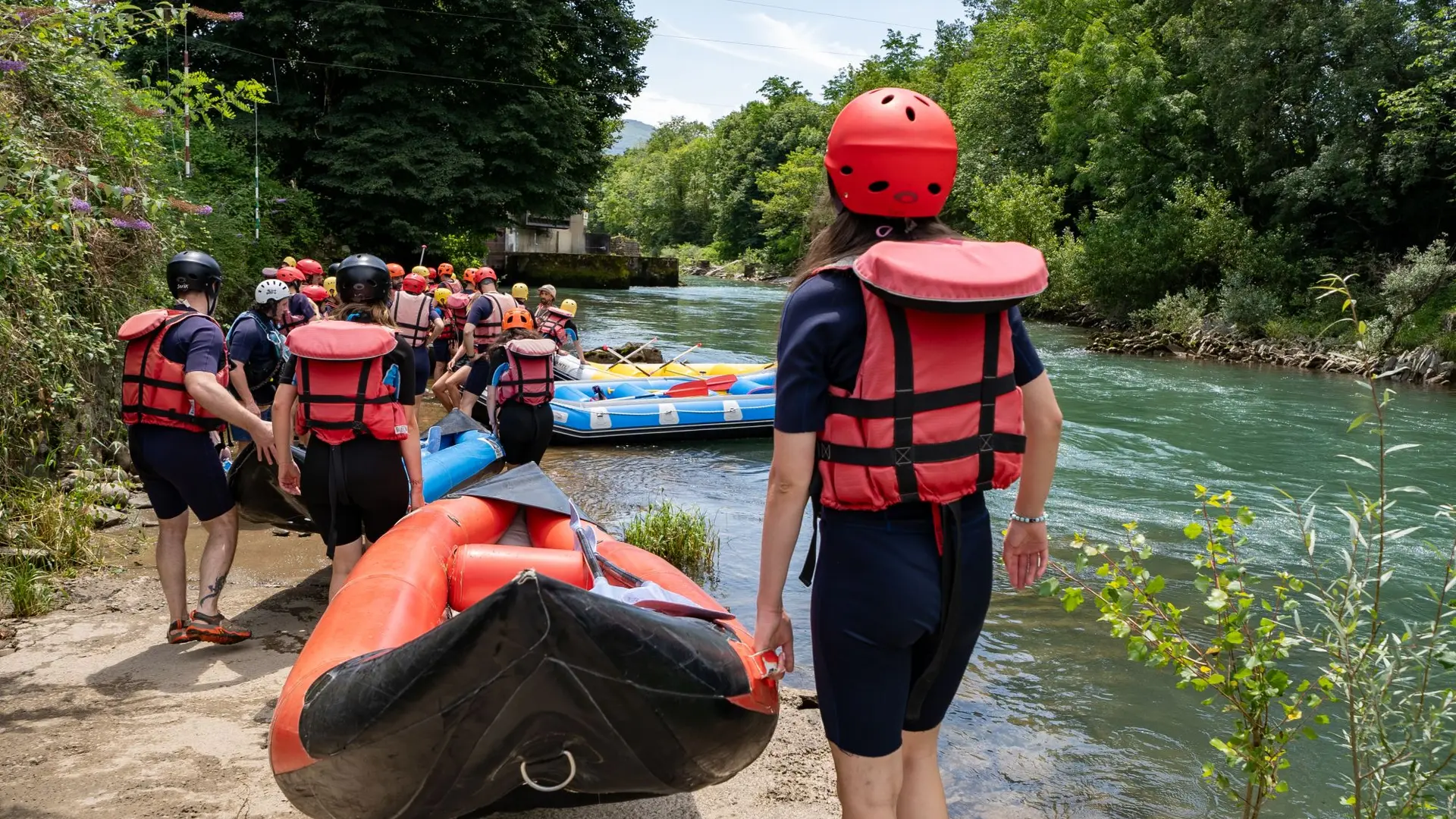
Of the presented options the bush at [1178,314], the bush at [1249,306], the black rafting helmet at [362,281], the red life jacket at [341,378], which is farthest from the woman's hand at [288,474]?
the bush at [1249,306]

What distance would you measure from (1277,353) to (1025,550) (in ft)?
63.2

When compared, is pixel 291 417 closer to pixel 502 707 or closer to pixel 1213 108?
pixel 502 707

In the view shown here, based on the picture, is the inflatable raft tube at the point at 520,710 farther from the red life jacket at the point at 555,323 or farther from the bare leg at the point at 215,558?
the red life jacket at the point at 555,323

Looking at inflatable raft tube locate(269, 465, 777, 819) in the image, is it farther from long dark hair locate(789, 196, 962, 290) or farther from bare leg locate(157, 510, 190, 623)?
bare leg locate(157, 510, 190, 623)

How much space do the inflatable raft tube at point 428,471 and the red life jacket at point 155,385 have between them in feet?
1.67

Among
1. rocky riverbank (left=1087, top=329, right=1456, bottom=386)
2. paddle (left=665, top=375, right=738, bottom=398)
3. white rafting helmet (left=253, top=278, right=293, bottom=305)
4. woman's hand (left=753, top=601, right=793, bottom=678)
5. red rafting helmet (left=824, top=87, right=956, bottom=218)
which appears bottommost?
→ paddle (left=665, top=375, right=738, bottom=398)

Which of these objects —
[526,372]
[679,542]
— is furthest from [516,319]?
[679,542]

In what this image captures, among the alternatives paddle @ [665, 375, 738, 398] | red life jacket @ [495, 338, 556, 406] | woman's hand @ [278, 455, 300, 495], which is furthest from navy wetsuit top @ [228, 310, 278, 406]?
paddle @ [665, 375, 738, 398]

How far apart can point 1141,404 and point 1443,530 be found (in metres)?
6.36

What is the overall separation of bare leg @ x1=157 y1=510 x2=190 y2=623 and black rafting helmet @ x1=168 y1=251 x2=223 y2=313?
0.89 m

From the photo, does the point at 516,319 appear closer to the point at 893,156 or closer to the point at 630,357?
the point at 893,156

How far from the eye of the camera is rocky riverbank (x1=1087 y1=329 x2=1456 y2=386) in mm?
16281

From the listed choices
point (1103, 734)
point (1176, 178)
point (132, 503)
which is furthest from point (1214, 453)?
point (1176, 178)

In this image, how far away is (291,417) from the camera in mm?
4016
